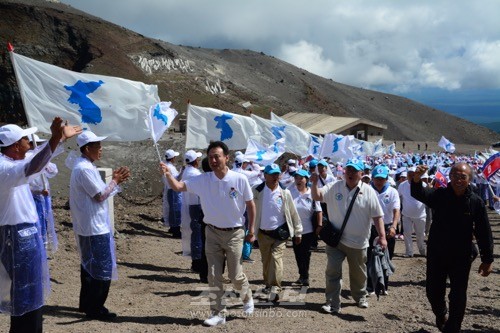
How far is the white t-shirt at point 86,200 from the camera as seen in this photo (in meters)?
5.49

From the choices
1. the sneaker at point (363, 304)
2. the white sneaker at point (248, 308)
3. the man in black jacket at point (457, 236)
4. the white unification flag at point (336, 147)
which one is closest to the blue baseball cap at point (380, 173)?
the sneaker at point (363, 304)

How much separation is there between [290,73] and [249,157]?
93.4 metres

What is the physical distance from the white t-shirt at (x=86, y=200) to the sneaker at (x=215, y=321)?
1463 mm

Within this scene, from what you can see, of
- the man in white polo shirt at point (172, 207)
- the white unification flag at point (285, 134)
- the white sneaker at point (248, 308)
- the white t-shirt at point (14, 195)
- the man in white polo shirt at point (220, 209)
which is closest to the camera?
the white t-shirt at point (14, 195)

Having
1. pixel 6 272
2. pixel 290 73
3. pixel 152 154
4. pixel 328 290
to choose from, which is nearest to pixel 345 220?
pixel 328 290

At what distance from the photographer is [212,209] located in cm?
571

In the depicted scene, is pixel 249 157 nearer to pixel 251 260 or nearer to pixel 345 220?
pixel 251 260

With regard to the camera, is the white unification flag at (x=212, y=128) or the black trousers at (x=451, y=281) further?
the white unification flag at (x=212, y=128)

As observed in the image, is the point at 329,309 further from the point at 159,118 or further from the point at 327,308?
the point at 159,118

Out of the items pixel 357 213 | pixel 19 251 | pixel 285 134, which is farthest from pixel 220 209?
pixel 285 134

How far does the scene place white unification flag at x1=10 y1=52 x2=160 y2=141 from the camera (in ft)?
22.8

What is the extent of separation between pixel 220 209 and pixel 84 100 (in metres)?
2.78

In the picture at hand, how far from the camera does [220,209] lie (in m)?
5.68

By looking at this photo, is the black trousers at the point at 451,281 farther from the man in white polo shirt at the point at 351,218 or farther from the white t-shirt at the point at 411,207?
the white t-shirt at the point at 411,207
